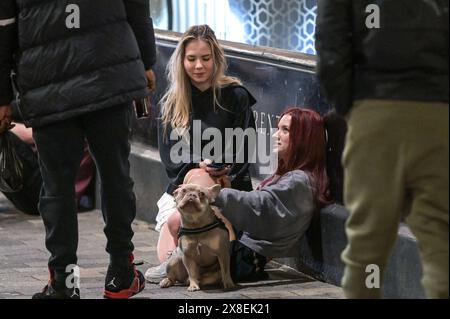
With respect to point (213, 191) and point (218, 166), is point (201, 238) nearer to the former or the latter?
point (213, 191)

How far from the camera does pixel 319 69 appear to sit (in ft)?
15.1

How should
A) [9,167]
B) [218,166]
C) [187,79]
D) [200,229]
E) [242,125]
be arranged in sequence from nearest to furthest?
[200,229]
[218,166]
[242,125]
[187,79]
[9,167]

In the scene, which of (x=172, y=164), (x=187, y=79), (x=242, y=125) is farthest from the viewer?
(x=172, y=164)

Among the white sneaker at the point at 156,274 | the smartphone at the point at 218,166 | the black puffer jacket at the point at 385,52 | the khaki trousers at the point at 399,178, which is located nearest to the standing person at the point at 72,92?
the white sneaker at the point at 156,274

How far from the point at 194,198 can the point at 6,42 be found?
1.36 m

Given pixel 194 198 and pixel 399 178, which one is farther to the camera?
pixel 194 198

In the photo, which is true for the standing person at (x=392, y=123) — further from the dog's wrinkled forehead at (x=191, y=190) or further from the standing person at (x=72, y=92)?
the dog's wrinkled forehead at (x=191, y=190)

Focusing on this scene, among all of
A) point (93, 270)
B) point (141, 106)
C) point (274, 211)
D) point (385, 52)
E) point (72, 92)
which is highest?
point (385, 52)

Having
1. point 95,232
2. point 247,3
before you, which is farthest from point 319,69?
point 95,232

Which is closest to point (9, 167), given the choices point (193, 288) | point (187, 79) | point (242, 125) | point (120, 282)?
point (187, 79)

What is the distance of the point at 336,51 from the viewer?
4.55 m

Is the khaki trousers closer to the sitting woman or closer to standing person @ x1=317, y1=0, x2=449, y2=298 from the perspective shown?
standing person @ x1=317, y1=0, x2=449, y2=298
